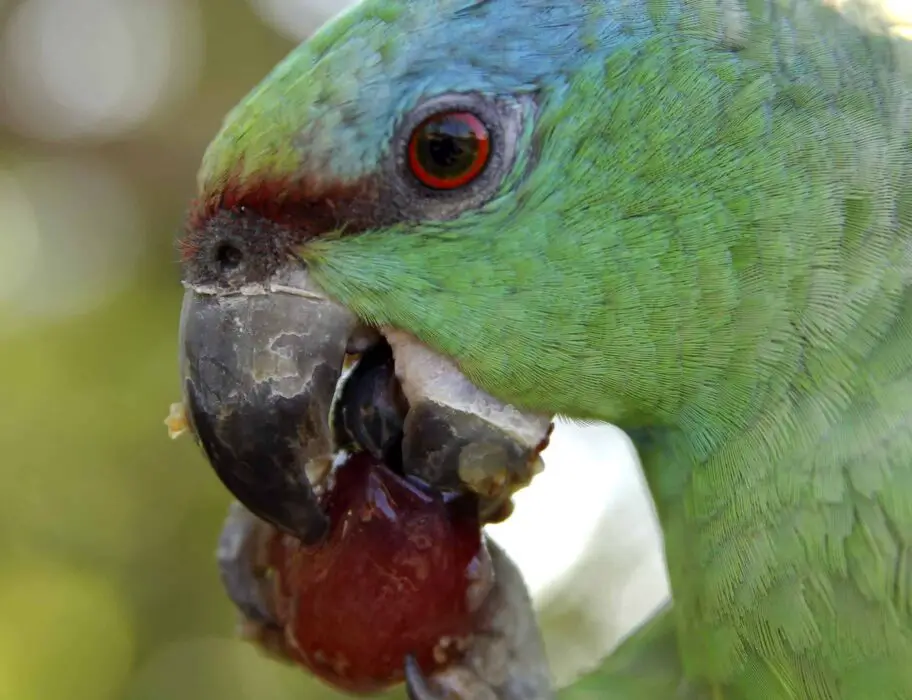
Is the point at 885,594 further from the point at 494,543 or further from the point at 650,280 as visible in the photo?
the point at 494,543

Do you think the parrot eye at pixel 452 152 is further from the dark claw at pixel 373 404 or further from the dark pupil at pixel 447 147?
the dark claw at pixel 373 404

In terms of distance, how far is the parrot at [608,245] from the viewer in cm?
86

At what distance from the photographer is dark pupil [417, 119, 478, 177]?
2.80 ft

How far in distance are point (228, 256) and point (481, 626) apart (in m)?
0.57

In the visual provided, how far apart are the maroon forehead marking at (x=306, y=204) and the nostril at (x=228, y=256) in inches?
1.5

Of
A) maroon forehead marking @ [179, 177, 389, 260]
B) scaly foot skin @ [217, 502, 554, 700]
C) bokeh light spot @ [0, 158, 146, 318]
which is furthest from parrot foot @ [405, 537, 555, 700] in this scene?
bokeh light spot @ [0, 158, 146, 318]

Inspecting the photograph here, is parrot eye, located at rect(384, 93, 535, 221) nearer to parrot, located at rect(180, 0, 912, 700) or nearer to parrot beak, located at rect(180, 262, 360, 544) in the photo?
parrot, located at rect(180, 0, 912, 700)

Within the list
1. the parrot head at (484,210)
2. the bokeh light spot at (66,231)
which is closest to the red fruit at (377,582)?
the parrot head at (484,210)

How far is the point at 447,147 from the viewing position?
86 centimetres

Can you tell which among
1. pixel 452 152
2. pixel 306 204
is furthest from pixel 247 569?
pixel 452 152

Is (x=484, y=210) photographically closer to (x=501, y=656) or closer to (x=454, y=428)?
(x=454, y=428)

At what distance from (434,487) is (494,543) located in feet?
0.70

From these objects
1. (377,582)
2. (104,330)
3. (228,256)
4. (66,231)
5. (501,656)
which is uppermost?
(228,256)

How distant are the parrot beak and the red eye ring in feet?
0.56
